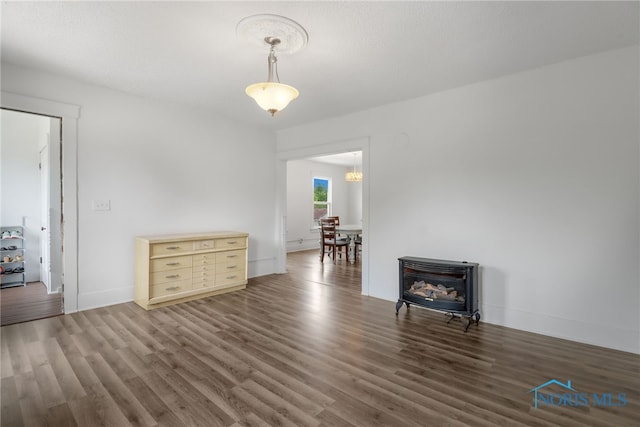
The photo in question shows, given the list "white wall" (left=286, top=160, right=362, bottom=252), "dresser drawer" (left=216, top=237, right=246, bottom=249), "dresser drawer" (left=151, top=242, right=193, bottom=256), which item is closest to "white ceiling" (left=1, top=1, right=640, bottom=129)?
"dresser drawer" (left=151, top=242, right=193, bottom=256)

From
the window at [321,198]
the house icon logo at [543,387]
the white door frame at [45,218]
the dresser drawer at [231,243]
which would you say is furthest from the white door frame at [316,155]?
the window at [321,198]

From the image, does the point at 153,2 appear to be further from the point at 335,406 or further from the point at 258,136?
the point at 258,136

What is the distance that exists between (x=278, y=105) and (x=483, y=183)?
2375 mm

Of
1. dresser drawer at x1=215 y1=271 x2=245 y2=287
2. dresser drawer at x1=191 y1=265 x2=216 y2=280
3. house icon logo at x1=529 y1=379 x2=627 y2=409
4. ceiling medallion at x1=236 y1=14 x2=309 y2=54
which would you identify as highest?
ceiling medallion at x1=236 y1=14 x2=309 y2=54

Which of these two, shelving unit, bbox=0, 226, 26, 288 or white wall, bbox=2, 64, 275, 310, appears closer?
white wall, bbox=2, 64, 275, 310

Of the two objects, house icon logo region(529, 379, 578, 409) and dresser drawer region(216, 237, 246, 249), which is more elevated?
dresser drawer region(216, 237, 246, 249)

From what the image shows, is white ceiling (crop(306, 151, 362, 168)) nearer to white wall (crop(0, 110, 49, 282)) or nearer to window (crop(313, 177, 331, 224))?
window (crop(313, 177, 331, 224))

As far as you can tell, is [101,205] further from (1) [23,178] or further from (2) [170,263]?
(1) [23,178]

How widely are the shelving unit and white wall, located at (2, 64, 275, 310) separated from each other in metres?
2.11

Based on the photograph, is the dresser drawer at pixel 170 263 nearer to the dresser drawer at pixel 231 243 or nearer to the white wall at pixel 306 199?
the dresser drawer at pixel 231 243

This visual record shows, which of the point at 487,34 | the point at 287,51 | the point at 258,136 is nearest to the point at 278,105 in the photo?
the point at 287,51

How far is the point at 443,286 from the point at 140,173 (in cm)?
395

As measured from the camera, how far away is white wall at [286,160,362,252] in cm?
877

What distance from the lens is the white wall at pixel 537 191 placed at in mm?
2707
